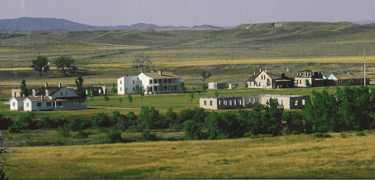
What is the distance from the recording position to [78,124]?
53.9 meters

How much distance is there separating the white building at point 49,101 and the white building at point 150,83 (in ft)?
68.1

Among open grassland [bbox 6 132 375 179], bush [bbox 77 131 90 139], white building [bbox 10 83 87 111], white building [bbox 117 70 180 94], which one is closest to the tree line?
bush [bbox 77 131 90 139]

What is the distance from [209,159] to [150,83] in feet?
179

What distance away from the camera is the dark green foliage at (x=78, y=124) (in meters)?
52.9

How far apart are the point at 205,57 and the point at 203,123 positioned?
112836 millimetres

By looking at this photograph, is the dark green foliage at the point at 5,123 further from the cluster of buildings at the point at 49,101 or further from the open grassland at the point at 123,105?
the cluster of buildings at the point at 49,101

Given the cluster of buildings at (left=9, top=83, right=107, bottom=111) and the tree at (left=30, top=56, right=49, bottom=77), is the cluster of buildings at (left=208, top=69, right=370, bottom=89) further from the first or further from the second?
the tree at (left=30, top=56, right=49, bottom=77)

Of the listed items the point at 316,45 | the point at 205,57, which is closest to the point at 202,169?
the point at 205,57

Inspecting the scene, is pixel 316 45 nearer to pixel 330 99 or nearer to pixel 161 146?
pixel 330 99

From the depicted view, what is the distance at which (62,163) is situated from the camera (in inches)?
1315

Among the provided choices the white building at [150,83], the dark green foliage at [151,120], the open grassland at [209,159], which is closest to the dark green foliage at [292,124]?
the open grassland at [209,159]

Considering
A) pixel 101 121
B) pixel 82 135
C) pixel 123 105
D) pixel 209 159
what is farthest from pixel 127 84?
pixel 209 159

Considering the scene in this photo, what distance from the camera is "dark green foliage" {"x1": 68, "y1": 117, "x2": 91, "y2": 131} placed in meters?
52.9

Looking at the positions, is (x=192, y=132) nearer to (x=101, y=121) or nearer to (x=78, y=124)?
(x=101, y=121)
